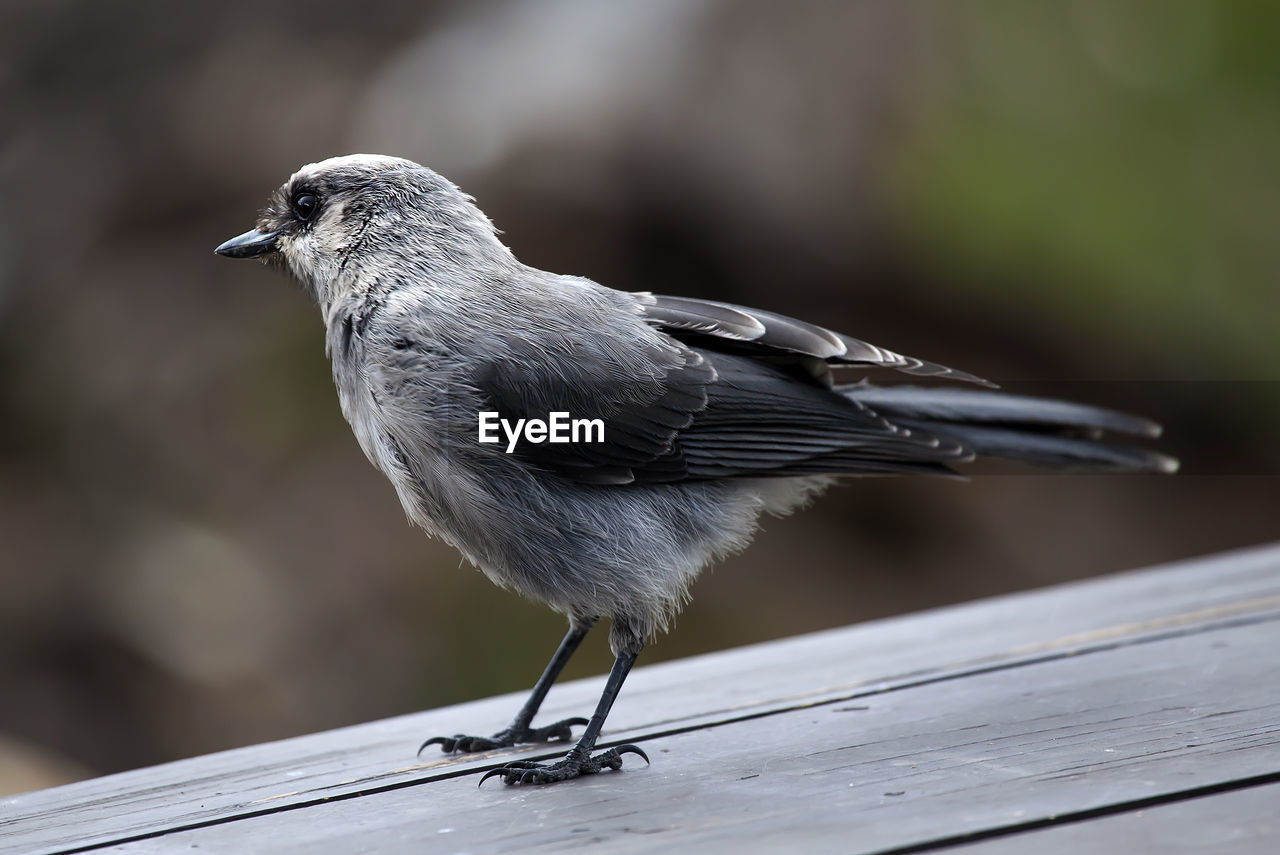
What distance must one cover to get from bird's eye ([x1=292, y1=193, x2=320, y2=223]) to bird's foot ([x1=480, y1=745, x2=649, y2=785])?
5.04 ft

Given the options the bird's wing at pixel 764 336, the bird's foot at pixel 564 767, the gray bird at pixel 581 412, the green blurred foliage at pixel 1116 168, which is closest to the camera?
the bird's foot at pixel 564 767

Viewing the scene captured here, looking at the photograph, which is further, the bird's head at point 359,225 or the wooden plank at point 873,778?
the bird's head at point 359,225

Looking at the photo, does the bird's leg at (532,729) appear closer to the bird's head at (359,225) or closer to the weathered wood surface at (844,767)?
the weathered wood surface at (844,767)

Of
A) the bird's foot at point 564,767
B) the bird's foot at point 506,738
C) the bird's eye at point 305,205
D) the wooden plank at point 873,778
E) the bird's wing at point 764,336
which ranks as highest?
the bird's wing at point 764,336

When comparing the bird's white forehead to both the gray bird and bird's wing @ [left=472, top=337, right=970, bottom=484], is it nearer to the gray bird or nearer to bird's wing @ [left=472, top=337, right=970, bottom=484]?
the gray bird

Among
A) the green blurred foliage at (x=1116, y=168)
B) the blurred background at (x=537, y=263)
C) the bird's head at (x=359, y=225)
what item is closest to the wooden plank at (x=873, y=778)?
the bird's head at (x=359, y=225)

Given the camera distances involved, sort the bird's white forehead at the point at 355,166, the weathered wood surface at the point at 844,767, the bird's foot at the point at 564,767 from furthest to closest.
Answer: the bird's white forehead at the point at 355,166, the bird's foot at the point at 564,767, the weathered wood surface at the point at 844,767

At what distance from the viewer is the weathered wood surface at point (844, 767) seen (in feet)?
6.79

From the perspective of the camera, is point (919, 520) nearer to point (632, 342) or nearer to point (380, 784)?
point (632, 342)

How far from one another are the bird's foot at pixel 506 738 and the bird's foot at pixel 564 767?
0.26 meters

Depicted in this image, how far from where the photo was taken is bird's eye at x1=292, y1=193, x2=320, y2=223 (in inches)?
132

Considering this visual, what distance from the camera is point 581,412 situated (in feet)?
9.78

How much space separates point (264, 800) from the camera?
261 cm

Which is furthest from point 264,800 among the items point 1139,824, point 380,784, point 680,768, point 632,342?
point 1139,824
